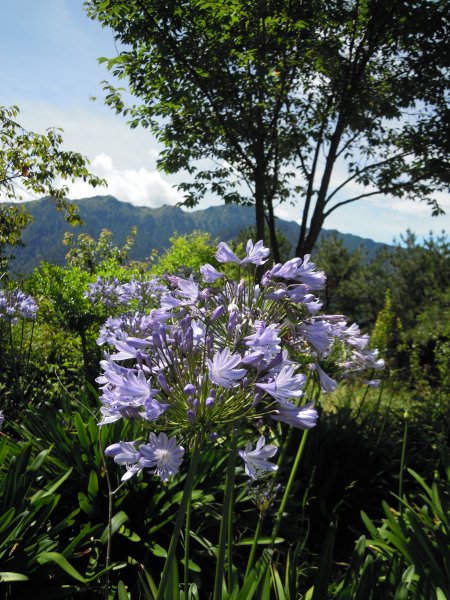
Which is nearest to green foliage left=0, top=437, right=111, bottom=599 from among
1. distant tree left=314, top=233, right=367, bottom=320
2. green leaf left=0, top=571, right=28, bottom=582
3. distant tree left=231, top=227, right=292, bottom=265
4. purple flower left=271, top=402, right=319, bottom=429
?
green leaf left=0, top=571, right=28, bottom=582

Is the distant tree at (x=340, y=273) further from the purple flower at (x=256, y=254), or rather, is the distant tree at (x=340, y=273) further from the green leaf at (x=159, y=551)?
the purple flower at (x=256, y=254)

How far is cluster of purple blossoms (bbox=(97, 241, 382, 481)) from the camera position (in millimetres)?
1206

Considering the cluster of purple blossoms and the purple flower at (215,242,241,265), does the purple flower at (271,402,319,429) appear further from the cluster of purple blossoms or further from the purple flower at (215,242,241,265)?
the purple flower at (215,242,241,265)

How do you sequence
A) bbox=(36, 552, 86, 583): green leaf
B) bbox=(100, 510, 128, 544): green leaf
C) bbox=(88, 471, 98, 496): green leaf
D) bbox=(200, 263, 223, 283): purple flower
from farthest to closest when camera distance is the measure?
1. bbox=(88, 471, 98, 496): green leaf
2. bbox=(100, 510, 128, 544): green leaf
3. bbox=(36, 552, 86, 583): green leaf
4. bbox=(200, 263, 223, 283): purple flower

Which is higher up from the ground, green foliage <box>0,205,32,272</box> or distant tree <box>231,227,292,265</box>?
distant tree <box>231,227,292,265</box>

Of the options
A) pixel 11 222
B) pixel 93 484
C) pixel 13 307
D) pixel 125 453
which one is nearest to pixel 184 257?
pixel 11 222

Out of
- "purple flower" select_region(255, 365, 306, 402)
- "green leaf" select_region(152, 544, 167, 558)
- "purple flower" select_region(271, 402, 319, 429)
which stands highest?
"purple flower" select_region(255, 365, 306, 402)

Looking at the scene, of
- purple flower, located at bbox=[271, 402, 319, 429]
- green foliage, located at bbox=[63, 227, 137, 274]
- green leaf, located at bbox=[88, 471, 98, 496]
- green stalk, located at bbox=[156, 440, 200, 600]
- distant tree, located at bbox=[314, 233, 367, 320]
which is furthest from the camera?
distant tree, located at bbox=[314, 233, 367, 320]

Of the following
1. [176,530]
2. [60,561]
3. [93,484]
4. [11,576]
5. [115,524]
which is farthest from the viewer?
[93,484]

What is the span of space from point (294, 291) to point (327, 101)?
27.0 feet

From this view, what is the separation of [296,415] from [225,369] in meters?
0.26

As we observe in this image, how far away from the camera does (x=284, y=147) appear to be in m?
7.95

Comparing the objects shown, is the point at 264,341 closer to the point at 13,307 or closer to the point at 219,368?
the point at 219,368

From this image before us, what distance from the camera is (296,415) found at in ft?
4.11
